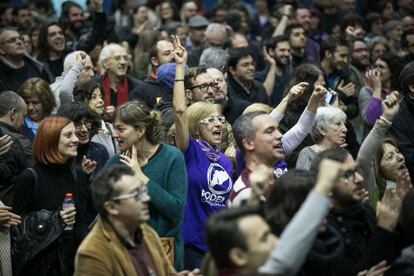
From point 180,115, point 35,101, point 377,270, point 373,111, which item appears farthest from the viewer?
point 373,111

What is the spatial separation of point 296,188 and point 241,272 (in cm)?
78

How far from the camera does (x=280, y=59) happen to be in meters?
11.4

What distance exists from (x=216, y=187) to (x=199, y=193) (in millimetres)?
122

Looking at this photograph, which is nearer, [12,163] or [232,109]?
A: [12,163]

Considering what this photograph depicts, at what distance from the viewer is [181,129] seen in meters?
6.65

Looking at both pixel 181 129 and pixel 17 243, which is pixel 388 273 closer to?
pixel 181 129

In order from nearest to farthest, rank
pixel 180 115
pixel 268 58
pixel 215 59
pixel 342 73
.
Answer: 1. pixel 180 115
2. pixel 215 59
3. pixel 342 73
4. pixel 268 58

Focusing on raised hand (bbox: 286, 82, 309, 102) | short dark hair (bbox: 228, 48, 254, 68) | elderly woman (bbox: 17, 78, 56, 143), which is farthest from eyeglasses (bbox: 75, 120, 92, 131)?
short dark hair (bbox: 228, 48, 254, 68)

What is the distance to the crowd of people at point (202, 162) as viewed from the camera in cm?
523

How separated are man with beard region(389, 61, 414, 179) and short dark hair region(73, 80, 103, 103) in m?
2.56

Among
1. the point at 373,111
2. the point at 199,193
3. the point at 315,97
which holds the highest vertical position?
the point at 315,97

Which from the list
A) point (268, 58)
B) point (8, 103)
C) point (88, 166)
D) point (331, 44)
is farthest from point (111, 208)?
point (331, 44)

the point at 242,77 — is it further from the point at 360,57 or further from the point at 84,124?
the point at 84,124

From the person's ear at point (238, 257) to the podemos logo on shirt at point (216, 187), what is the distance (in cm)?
226
